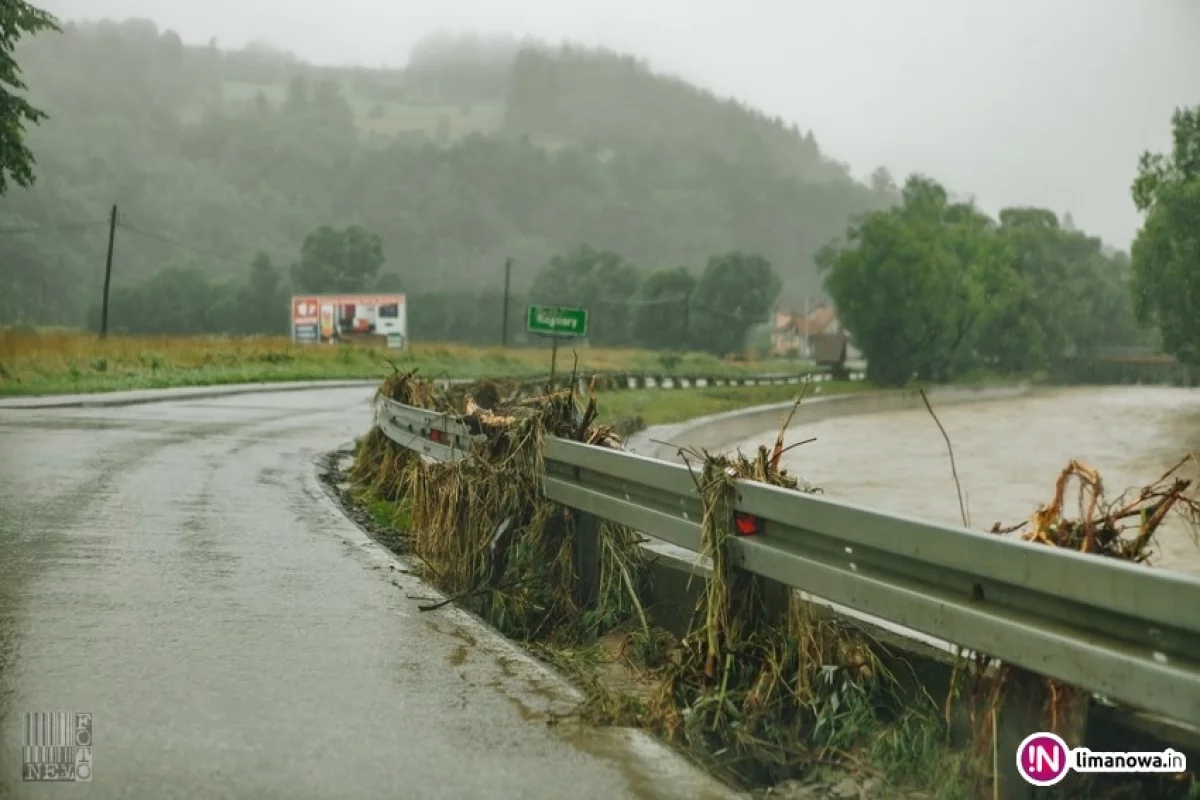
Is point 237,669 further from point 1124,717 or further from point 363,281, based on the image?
point 363,281

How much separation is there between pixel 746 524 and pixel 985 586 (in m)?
1.55

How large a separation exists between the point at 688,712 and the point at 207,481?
9413 millimetres

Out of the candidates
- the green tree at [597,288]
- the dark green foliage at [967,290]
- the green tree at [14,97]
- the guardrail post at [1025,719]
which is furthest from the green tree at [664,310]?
the guardrail post at [1025,719]

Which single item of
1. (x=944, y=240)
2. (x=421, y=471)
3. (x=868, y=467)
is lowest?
(x=868, y=467)

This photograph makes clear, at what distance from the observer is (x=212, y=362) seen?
53.1 metres

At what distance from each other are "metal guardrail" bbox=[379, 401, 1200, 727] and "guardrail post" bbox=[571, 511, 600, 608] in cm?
100

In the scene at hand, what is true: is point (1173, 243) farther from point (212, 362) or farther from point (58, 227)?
point (58, 227)

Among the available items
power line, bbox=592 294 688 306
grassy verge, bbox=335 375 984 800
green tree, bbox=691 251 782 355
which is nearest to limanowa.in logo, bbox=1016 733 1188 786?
grassy verge, bbox=335 375 984 800

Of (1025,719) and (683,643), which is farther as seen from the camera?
(683,643)

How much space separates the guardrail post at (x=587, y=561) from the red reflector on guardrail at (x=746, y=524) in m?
1.73

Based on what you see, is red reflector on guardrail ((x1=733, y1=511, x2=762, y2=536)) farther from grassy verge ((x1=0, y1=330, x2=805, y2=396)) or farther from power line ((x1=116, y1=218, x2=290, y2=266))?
power line ((x1=116, y1=218, x2=290, y2=266))

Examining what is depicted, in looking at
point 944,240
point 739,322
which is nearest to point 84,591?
point 944,240

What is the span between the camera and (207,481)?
13695 millimetres

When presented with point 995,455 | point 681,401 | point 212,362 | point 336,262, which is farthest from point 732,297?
point 995,455
